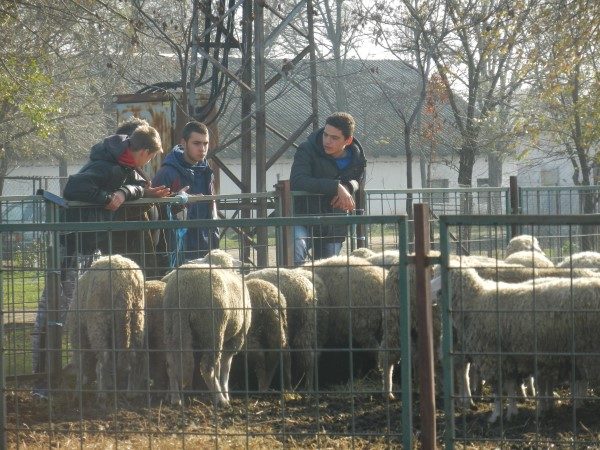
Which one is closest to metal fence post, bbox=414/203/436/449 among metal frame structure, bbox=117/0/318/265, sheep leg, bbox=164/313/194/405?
sheep leg, bbox=164/313/194/405

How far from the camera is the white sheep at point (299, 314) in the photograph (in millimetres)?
8227

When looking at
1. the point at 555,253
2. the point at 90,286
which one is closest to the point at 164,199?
the point at 90,286

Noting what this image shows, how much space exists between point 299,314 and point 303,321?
0.22ft

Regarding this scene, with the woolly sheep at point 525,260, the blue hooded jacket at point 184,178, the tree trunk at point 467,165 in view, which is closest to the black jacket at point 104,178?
the blue hooded jacket at point 184,178

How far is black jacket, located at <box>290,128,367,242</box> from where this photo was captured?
10523mm

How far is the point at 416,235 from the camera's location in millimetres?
5215

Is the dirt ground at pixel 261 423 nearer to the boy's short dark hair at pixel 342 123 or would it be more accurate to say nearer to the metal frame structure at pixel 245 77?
the boy's short dark hair at pixel 342 123

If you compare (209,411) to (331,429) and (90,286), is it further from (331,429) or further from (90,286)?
(90,286)

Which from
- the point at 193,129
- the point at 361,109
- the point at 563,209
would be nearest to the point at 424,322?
the point at 193,129

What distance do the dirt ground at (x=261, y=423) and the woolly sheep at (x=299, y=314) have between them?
0.55m

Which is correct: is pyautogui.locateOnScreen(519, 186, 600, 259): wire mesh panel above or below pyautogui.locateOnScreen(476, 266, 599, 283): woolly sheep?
above

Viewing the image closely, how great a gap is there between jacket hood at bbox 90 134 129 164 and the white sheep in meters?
1.62

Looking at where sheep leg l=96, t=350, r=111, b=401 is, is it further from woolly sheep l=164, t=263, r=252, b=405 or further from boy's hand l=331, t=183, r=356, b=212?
boy's hand l=331, t=183, r=356, b=212

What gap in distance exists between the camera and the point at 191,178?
413 inches
